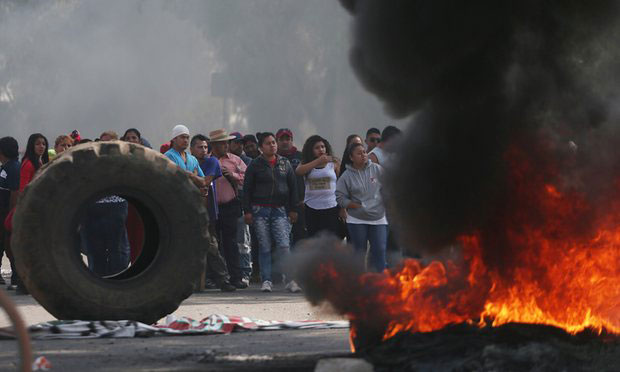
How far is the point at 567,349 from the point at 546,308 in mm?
883

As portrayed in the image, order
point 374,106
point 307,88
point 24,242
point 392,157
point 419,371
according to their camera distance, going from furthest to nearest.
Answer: point 307,88 < point 374,106 < point 24,242 < point 392,157 < point 419,371

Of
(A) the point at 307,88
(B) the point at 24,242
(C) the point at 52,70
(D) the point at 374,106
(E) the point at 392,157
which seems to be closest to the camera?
(E) the point at 392,157

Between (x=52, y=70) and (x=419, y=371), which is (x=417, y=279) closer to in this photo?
(x=419, y=371)

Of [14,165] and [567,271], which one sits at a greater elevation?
[14,165]

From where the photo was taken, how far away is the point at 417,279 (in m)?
8.27

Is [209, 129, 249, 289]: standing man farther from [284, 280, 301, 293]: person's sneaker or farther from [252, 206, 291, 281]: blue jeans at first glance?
[284, 280, 301, 293]: person's sneaker

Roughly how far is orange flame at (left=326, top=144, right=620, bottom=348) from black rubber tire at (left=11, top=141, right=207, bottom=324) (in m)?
2.37

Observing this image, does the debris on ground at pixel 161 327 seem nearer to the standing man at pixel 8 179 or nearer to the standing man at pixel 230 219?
the standing man at pixel 230 219

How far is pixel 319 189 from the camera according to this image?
14.4 m

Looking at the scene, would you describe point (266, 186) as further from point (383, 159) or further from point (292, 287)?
point (383, 159)

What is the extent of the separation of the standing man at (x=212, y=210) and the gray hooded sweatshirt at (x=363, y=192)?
158cm

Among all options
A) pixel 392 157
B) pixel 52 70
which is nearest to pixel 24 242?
pixel 392 157

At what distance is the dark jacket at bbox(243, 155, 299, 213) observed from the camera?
46.6 ft

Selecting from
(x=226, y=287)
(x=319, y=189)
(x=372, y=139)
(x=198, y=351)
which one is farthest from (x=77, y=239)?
(x=372, y=139)
